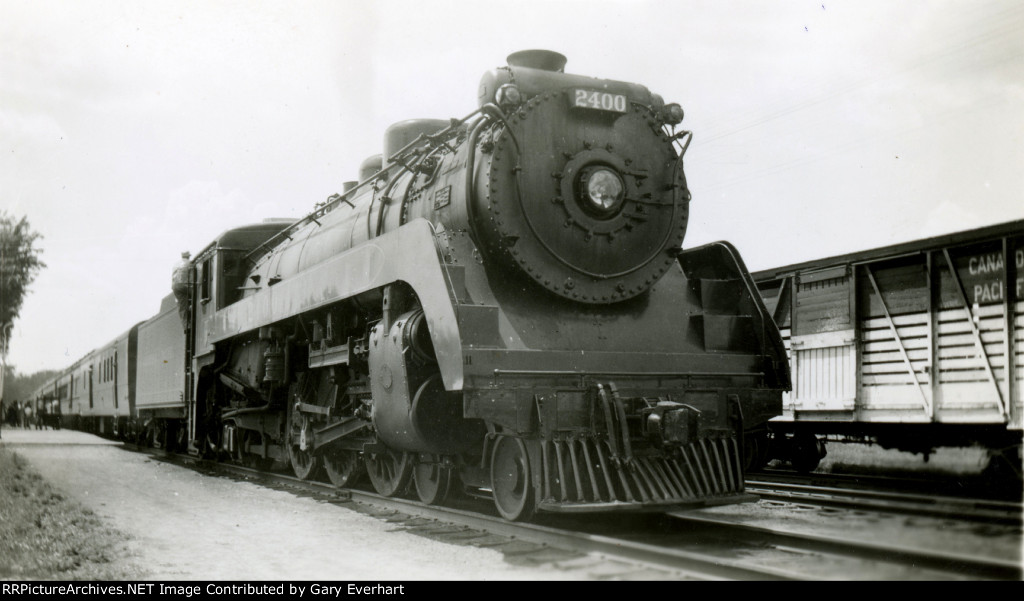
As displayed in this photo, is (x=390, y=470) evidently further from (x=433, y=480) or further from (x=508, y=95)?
(x=508, y=95)

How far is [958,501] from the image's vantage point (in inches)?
109

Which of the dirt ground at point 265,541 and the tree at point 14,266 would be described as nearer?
the dirt ground at point 265,541

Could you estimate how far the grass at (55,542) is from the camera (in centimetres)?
452

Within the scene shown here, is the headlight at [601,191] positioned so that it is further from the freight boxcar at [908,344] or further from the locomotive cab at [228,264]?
the locomotive cab at [228,264]

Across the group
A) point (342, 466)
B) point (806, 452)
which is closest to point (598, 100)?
point (342, 466)

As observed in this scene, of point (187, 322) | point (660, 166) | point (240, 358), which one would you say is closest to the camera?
point (660, 166)

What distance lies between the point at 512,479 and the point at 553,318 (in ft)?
3.91

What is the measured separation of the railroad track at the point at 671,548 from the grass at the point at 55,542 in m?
1.96

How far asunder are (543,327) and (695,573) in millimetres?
2297

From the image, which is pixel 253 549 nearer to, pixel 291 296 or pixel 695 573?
pixel 695 573

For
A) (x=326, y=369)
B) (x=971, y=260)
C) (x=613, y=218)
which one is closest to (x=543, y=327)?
(x=613, y=218)

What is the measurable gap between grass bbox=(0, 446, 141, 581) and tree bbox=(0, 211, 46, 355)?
7.94ft

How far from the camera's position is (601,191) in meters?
6.15

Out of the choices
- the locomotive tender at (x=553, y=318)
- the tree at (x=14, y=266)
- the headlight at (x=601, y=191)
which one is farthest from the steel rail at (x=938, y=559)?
the tree at (x=14, y=266)
